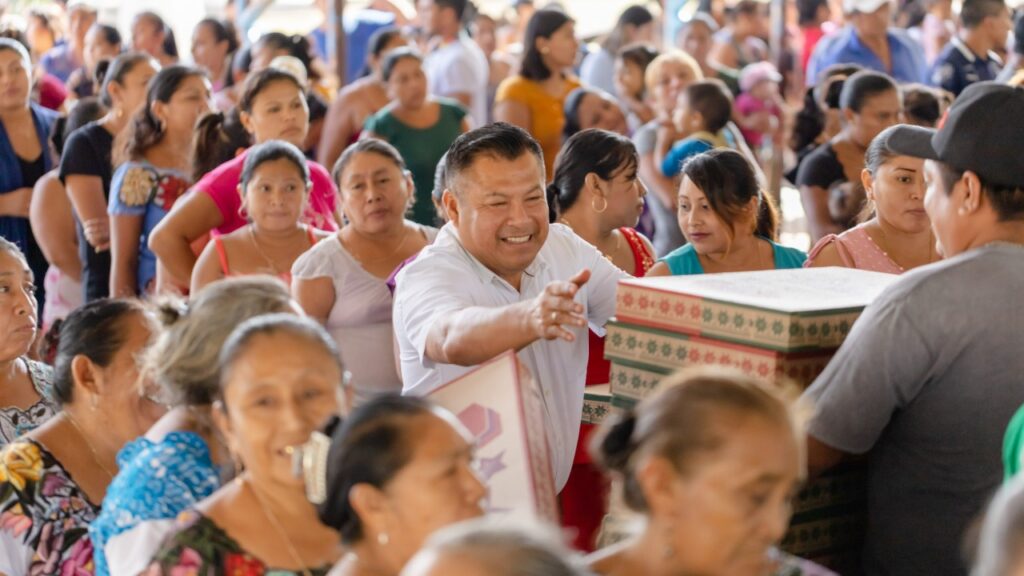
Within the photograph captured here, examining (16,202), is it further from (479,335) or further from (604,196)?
(479,335)

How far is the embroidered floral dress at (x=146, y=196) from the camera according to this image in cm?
515

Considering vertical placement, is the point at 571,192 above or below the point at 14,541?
above

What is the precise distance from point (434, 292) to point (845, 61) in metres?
5.89

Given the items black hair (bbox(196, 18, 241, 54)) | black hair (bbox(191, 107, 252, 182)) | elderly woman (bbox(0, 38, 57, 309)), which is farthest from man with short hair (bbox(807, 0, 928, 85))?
elderly woman (bbox(0, 38, 57, 309))

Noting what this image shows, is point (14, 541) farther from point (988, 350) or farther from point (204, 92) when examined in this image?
point (204, 92)

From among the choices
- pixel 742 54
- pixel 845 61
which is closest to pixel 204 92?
pixel 845 61

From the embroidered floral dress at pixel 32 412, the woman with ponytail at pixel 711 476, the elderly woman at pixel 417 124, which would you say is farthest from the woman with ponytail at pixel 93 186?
the woman with ponytail at pixel 711 476

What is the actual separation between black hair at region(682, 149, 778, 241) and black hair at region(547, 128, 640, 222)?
259 millimetres

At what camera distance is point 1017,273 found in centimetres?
234

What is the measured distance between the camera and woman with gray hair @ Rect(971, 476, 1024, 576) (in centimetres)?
141

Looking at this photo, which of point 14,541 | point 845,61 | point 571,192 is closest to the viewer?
point 14,541

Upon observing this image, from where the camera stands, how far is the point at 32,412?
11.0 ft

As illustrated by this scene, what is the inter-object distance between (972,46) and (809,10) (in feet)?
11.6

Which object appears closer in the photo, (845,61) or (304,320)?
(304,320)
